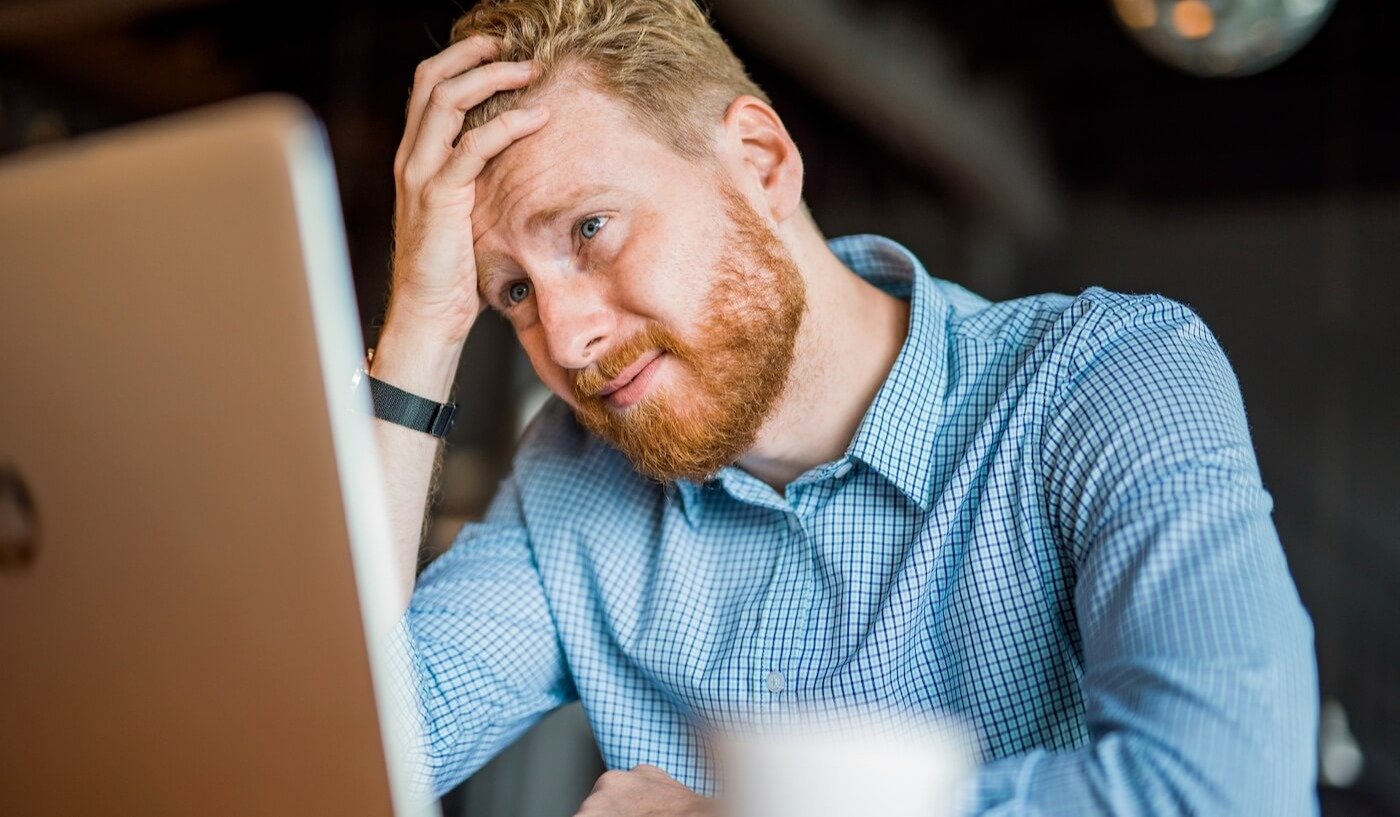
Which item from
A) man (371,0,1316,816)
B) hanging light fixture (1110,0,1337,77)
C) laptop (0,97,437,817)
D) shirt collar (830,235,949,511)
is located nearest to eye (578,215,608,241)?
man (371,0,1316,816)

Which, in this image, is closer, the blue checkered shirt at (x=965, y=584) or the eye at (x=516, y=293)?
the blue checkered shirt at (x=965, y=584)

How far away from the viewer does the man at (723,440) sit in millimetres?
1023

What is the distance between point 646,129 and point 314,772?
0.84 metres

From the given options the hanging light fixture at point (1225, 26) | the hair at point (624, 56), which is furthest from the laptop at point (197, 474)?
the hanging light fixture at point (1225, 26)

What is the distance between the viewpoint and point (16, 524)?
0.58 meters

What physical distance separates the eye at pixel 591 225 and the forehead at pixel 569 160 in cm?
3

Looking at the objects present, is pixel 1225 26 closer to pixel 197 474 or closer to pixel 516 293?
pixel 516 293

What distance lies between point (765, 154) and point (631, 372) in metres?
0.33

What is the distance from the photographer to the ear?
4.31 feet

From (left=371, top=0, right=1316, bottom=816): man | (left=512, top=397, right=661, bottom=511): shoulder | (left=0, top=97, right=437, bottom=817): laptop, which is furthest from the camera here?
(left=512, top=397, right=661, bottom=511): shoulder

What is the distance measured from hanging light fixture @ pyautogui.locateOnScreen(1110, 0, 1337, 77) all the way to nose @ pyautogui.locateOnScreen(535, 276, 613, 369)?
1.96m

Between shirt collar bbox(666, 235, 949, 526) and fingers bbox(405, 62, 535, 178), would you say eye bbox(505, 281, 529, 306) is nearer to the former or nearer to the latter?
fingers bbox(405, 62, 535, 178)

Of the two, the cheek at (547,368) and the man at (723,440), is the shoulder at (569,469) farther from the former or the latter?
the cheek at (547,368)

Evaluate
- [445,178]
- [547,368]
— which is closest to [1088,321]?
[547,368]
